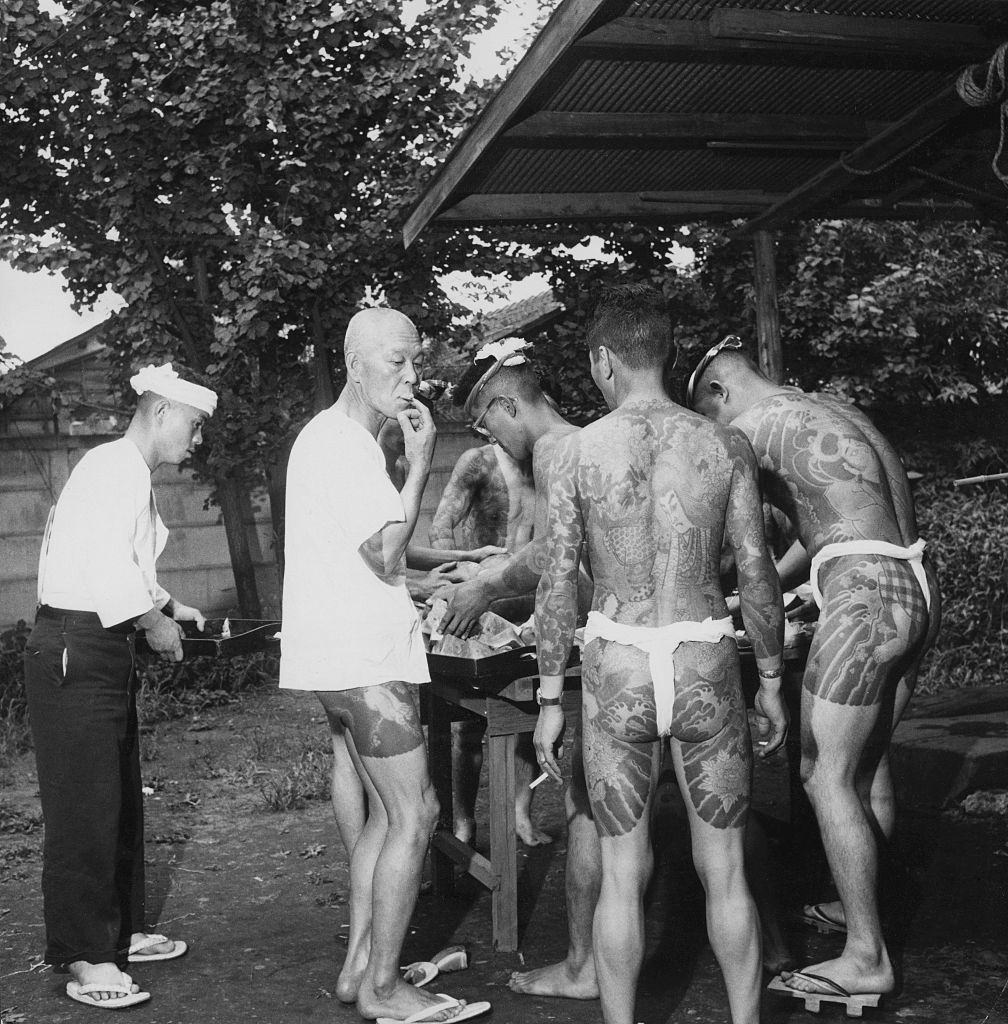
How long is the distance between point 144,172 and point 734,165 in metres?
5.75

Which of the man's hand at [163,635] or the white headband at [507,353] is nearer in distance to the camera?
the man's hand at [163,635]

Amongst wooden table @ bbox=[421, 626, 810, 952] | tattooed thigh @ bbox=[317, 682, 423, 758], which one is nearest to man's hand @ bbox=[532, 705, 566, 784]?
tattooed thigh @ bbox=[317, 682, 423, 758]

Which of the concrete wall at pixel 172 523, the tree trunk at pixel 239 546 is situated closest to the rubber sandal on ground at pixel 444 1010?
the tree trunk at pixel 239 546

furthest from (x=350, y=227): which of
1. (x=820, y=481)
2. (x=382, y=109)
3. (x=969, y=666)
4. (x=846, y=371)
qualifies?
(x=820, y=481)

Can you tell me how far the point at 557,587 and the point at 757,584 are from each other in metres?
0.60

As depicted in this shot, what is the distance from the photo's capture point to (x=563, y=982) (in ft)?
14.0

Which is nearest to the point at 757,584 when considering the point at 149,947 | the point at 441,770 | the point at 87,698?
the point at 441,770

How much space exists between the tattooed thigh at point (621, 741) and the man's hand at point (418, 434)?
87 cm

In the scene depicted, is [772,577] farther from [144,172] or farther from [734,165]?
[144,172]

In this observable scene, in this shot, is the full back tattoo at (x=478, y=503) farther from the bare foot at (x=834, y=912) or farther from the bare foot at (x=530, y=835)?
the bare foot at (x=834, y=912)

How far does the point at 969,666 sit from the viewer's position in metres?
10.7

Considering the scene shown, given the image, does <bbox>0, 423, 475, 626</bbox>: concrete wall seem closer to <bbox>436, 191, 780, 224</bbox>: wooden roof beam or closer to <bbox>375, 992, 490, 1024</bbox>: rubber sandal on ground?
<bbox>436, 191, 780, 224</bbox>: wooden roof beam

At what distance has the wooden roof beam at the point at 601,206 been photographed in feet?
23.0

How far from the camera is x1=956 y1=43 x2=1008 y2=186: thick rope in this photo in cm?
506
